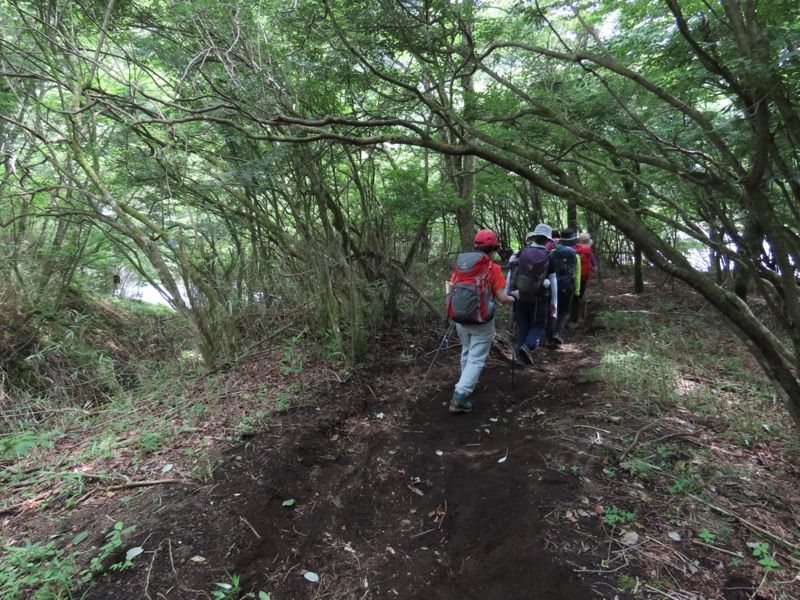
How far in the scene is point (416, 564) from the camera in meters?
2.53

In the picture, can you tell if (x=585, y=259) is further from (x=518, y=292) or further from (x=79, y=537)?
(x=79, y=537)

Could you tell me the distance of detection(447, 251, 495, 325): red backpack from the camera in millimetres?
4219

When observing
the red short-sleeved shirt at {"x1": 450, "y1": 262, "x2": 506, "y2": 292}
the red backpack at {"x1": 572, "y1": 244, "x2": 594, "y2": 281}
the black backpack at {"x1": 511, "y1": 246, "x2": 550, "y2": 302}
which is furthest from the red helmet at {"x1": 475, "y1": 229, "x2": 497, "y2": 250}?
the red backpack at {"x1": 572, "y1": 244, "x2": 594, "y2": 281}

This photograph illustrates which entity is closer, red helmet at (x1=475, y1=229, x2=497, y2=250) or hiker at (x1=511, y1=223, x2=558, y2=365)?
red helmet at (x1=475, y1=229, x2=497, y2=250)

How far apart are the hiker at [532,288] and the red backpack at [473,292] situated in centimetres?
116

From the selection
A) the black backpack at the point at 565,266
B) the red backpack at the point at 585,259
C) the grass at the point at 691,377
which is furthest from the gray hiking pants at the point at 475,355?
the red backpack at the point at 585,259

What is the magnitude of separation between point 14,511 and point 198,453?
1187mm

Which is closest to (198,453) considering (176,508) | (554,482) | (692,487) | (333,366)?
(176,508)

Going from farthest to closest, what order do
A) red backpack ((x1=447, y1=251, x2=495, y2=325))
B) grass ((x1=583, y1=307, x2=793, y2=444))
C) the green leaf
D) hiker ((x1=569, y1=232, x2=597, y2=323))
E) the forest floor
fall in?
1. hiker ((x1=569, y1=232, x2=597, y2=323))
2. red backpack ((x1=447, y1=251, x2=495, y2=325))
3. grass ((x1=583, y1=307, x2=793, y2=444))
4. the green leaf
5. the forest floor

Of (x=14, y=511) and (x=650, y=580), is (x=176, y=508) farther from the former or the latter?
(x=650, y=580)

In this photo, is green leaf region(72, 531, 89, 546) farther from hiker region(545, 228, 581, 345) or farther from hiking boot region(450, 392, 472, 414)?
hiker region(545, 228, 581, 345)

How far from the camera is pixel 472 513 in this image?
2.88 m

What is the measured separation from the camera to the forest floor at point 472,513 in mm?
2221

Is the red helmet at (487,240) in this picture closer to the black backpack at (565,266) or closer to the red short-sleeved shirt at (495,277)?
the red short-sleeved shirt at (495,277)
